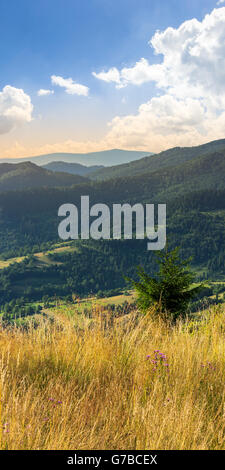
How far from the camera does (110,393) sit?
3.17 m

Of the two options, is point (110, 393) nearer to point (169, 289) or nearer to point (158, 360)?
point (158, 360)

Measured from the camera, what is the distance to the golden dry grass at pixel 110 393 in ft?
8.05

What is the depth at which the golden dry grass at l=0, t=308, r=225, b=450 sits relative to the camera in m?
2.46

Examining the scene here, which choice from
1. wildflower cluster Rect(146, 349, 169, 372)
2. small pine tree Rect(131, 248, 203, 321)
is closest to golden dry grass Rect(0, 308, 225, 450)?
wildflower cluster Rect(146, 349, 169, 372)

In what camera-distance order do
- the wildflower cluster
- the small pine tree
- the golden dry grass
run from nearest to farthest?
1. the golden dry grass
2. the wildflower cluster
3. the small pine tree

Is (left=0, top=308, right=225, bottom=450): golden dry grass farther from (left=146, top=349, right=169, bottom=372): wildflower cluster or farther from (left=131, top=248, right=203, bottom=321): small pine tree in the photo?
(left=131, top=248, right=203, bottom=321): small pine tree

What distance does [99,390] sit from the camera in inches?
134

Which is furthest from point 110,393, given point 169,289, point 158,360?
point 169,289

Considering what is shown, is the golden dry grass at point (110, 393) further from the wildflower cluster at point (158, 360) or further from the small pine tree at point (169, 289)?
the small pine tree at point (169, 289)

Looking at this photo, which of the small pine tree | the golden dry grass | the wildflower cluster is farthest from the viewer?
the small pine tree
